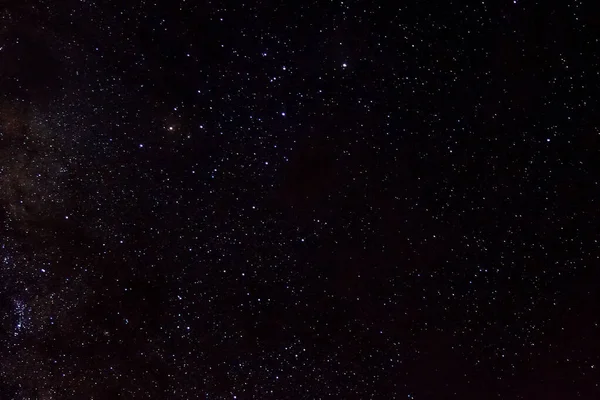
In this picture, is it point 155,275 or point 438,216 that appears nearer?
point 438,216

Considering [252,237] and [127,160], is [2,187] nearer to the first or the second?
[127,160]

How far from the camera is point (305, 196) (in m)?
1.74

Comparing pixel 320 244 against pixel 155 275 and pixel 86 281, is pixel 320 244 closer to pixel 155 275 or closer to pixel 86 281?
pixel 155 275

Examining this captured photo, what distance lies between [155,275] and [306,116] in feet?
2.76

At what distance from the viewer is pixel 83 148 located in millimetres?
1780

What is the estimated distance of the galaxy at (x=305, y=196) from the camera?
1.60 m

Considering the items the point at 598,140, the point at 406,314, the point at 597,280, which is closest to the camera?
the point at 598,140

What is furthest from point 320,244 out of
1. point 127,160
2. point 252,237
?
point 127,160


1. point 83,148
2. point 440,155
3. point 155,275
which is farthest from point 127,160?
point 440,155

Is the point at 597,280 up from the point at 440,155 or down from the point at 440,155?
down

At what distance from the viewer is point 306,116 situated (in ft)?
5.50

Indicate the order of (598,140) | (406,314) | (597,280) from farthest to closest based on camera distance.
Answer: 1. (406,314)
2. (597,280)
3. (598,140)

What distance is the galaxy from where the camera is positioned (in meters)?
1.60

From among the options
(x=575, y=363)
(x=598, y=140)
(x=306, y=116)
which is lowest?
(x=575, y=363)
